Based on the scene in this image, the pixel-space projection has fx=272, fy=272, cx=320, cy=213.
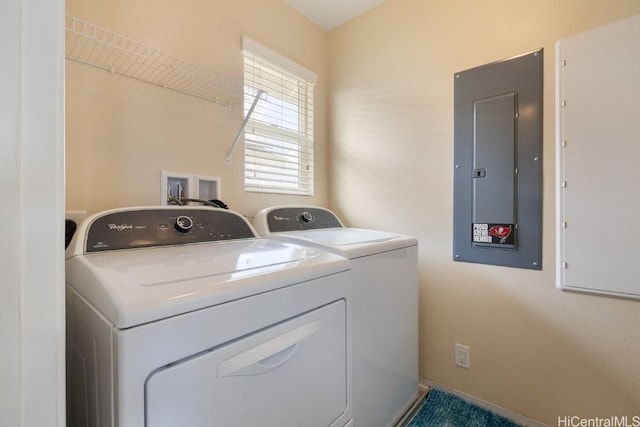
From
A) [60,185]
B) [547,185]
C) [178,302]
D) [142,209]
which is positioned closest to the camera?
[60,185]

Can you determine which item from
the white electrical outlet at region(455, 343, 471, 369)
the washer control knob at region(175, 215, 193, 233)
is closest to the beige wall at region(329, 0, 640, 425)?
the white electrical outlet at region(455, 343, 471, 369)

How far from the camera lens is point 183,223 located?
1116mm

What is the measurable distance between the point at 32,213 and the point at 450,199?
177 cm

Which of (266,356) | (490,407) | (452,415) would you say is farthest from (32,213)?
(490,407)

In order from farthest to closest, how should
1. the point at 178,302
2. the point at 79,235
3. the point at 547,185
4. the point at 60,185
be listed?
the point at 547,185 → the point at 79,235 → the point at 178,302 → the point at 60,185

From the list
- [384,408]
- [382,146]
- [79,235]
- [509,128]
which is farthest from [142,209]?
[509,128]

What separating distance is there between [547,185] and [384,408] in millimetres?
1355

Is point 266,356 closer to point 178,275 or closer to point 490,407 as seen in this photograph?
point 178,275

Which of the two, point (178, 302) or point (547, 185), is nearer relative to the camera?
point (178, 302)

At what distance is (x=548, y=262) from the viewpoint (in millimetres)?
1386

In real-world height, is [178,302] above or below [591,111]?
below

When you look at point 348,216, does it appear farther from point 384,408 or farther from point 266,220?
point 384,408

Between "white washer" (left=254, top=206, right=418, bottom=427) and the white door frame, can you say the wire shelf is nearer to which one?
"white washer" (left=254, top=206, right=418, bottom=427)

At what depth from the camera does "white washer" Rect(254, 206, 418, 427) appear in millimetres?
1087
